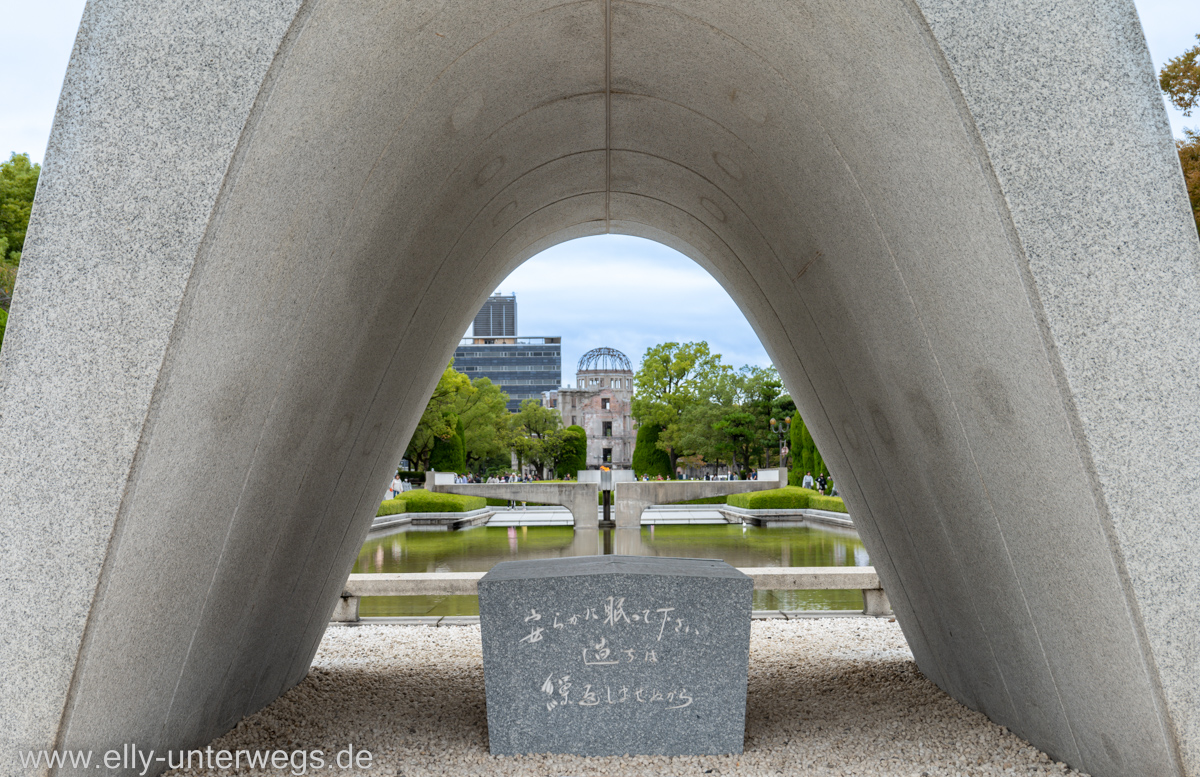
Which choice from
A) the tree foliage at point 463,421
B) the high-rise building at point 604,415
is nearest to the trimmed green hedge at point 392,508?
the tree foliage at point 463,421

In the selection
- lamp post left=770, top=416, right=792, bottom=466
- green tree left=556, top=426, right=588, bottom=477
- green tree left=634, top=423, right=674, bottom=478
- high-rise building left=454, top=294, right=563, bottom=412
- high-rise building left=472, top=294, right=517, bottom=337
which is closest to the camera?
lamp post left=770, top=416, right=792, bottom=466

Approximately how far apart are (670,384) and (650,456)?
203 inches

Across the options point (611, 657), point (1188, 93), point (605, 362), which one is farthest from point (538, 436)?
point (611, 657)

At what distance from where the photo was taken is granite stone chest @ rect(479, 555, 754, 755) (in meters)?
4.18

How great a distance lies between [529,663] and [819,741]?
1758 mm

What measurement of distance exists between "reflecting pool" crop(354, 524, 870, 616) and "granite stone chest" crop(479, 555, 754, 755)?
21.1 ft

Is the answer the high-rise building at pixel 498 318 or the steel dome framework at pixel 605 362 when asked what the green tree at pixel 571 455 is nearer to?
the steel dome framework at pixel 605 362

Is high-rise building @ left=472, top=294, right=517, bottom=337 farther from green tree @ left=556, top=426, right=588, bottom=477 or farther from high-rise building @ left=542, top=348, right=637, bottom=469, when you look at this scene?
green tree @ left=556, top=426, right=588, bottom=477

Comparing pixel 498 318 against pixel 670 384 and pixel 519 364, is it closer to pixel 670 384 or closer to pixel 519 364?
pixel 519 364

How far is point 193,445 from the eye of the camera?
10.1 ft

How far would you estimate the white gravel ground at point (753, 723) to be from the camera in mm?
4078

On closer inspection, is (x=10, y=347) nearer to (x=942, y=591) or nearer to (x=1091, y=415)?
(x=1091, y=415)

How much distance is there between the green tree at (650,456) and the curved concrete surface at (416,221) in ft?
142

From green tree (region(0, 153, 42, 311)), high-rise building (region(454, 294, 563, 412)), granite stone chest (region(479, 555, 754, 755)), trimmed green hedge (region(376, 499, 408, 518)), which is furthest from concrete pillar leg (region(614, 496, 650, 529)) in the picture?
high-rise building (region(454, 294, 563, 412))
